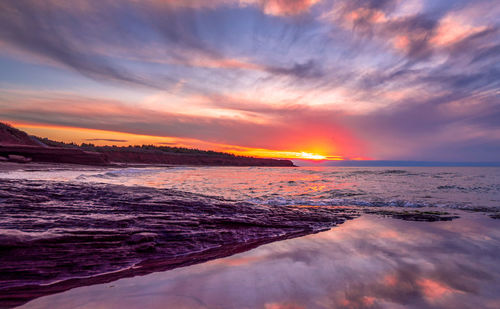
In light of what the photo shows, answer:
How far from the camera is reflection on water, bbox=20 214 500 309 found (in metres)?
1.67

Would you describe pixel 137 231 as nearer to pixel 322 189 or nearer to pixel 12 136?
pixel 322 189

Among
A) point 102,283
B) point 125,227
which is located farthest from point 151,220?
point 102,283

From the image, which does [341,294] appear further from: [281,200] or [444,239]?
[281,200]

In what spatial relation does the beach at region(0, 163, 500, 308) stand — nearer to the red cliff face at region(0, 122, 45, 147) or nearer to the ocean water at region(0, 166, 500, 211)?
the ocean water at region(0, 166, 500, 211)

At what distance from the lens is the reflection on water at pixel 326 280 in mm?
1665

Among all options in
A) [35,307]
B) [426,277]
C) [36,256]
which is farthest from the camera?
[36,256]

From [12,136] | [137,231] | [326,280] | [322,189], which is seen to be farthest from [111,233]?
[12,136]

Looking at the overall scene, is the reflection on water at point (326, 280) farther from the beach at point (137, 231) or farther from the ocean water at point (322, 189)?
the ocean water at point (322, 189)

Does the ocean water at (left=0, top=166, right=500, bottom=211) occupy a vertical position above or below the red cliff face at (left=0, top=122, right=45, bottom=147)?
below

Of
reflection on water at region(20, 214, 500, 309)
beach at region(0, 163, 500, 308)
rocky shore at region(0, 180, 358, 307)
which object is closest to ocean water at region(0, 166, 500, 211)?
beach at region(0, 163, 500, 308)

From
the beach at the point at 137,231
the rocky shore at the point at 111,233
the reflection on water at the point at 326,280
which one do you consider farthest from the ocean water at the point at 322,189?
the reflection on water at the point at 326,280

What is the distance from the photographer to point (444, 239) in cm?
327

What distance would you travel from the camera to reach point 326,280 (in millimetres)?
2000

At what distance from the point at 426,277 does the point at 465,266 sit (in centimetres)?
64
